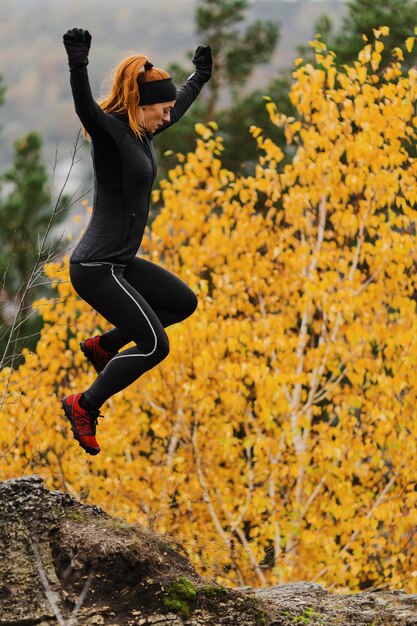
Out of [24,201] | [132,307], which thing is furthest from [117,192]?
[24,201]

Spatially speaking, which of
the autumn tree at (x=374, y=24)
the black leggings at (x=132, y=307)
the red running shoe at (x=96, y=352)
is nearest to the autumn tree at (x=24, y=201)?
the autumn tree at (x=374, y=24)

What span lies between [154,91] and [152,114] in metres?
0.11

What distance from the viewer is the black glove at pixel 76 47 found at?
3.71 metres

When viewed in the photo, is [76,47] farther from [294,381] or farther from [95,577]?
[294,381]

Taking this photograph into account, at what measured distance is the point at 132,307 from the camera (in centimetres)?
422

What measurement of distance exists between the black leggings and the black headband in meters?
0.81

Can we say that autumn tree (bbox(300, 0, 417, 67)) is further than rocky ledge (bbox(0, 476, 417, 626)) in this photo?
Yes

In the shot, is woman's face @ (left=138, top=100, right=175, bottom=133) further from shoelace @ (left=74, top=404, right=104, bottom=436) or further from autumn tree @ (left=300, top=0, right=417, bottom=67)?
autumn tree @ (left=300, top=0, right=417, bottom=67)

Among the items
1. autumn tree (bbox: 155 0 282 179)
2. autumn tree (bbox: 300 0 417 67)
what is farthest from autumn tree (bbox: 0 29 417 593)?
autumn tree (bbox: 155 0 282 179)

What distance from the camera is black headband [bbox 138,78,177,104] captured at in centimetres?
410

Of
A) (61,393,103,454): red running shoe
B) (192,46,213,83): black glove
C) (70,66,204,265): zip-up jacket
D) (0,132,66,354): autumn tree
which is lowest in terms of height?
(61,393,103,454): red running shoe

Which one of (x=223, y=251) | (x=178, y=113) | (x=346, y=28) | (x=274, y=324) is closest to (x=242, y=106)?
(x=346, y=28)

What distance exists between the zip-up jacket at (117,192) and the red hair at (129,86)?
0.05 metres

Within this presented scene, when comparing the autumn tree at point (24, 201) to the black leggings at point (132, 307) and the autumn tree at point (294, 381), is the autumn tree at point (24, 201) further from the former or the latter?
the black leggings at point (132, 307)
